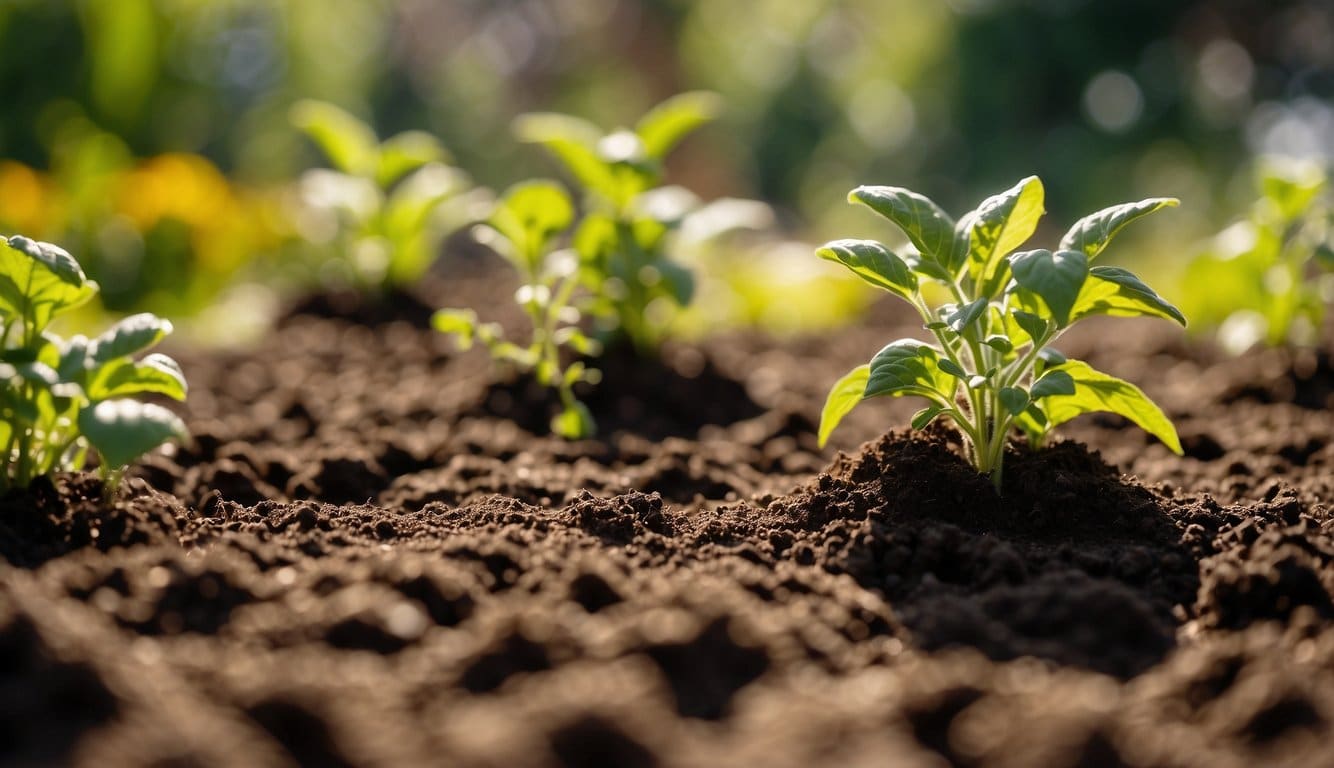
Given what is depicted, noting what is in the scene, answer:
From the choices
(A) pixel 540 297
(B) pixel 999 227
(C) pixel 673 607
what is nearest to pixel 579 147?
(A) pixel 540 297

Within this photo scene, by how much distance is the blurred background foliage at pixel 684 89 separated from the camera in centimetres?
618

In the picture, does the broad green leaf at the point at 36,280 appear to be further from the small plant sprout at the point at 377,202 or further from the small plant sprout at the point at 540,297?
the small plant sprout at the point at 377,202

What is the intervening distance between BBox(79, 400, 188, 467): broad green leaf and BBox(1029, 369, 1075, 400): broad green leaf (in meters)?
1.49

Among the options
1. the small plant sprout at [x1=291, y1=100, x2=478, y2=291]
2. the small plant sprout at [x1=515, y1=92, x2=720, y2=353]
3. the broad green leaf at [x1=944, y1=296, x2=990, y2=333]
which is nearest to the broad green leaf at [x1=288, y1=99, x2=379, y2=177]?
the small plant sprout at [x1=291, y1=100, x2=478, y2=291]

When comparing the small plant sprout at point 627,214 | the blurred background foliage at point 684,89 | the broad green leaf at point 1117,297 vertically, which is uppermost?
the blurred background foliage at point 684,89

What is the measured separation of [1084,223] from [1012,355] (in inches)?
11.3

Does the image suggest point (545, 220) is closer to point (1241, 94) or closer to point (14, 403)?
point (14, 403)

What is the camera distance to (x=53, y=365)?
6.53ft

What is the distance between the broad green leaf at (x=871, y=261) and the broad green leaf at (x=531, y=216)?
126cm

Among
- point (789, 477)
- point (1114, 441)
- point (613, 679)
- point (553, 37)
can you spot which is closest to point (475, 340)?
point (789, 477)

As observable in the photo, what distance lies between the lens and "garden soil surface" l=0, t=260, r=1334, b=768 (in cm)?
132

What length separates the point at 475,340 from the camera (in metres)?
4.36

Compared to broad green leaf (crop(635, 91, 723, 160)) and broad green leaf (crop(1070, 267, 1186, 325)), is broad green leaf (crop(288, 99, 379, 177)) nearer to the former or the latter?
broad green leaf (crop(635, 91, 723, 160))

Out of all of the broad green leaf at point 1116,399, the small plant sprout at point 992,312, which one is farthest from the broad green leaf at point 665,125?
the broad green leaf at point 1116,399
